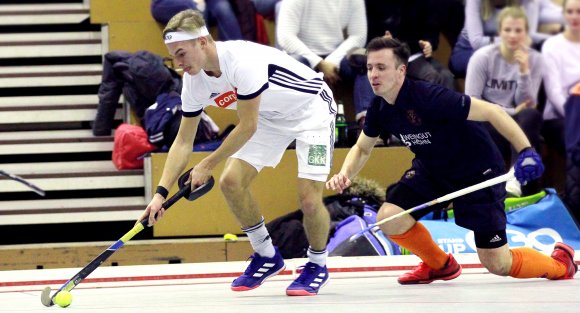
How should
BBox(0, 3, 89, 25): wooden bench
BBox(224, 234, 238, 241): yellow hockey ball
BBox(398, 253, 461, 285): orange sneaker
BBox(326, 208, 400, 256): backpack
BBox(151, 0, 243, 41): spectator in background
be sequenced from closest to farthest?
BBox(398, 253, 461, 285): orange sneaker → BBox(326, 208, 400, 256): backpack → BBox(224, 234, 238, 241): yellow hockey ball → BBox(151, 0, 243, 41): spectator in background → BBox(0, 3, 89, 25): wooden bench

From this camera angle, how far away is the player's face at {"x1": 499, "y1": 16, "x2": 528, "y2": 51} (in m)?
7.57

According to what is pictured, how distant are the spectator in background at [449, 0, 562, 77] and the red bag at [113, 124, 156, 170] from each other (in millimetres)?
2101

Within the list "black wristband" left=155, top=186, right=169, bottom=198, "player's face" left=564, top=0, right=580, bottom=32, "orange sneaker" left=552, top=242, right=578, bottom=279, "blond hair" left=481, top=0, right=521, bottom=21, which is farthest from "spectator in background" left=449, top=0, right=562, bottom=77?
"black wristband" left=155, top=186, right=169, bottom=198

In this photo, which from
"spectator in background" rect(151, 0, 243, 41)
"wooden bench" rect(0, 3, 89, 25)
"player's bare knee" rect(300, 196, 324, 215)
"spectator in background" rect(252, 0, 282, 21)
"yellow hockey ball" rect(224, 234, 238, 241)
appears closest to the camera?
"player's bare knee" rect(300, 196, 324, 215)

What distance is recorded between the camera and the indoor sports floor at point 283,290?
4.82 meters

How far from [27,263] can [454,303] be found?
3038 millimetres

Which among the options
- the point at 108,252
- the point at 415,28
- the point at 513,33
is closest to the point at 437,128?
the point at 108,252

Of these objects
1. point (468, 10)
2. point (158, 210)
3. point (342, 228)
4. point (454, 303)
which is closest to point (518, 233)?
point (342, 228)

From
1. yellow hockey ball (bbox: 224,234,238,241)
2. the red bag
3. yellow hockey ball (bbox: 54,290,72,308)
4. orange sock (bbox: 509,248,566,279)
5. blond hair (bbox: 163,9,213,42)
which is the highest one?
blond hair (bbox: 163,9,213,42)

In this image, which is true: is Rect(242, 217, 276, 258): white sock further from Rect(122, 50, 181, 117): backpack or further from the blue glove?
Rect(122, 50, 181, 117): backpack

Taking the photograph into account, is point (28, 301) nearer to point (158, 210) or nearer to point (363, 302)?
point (158, 210)

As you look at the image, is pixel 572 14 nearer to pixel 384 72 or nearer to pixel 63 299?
pixel 384 72

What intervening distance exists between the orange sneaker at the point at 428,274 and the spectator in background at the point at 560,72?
7.90 feet

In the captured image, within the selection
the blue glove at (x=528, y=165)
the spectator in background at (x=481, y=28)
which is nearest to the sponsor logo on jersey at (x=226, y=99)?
the blue glove at (x=528, y=165)
